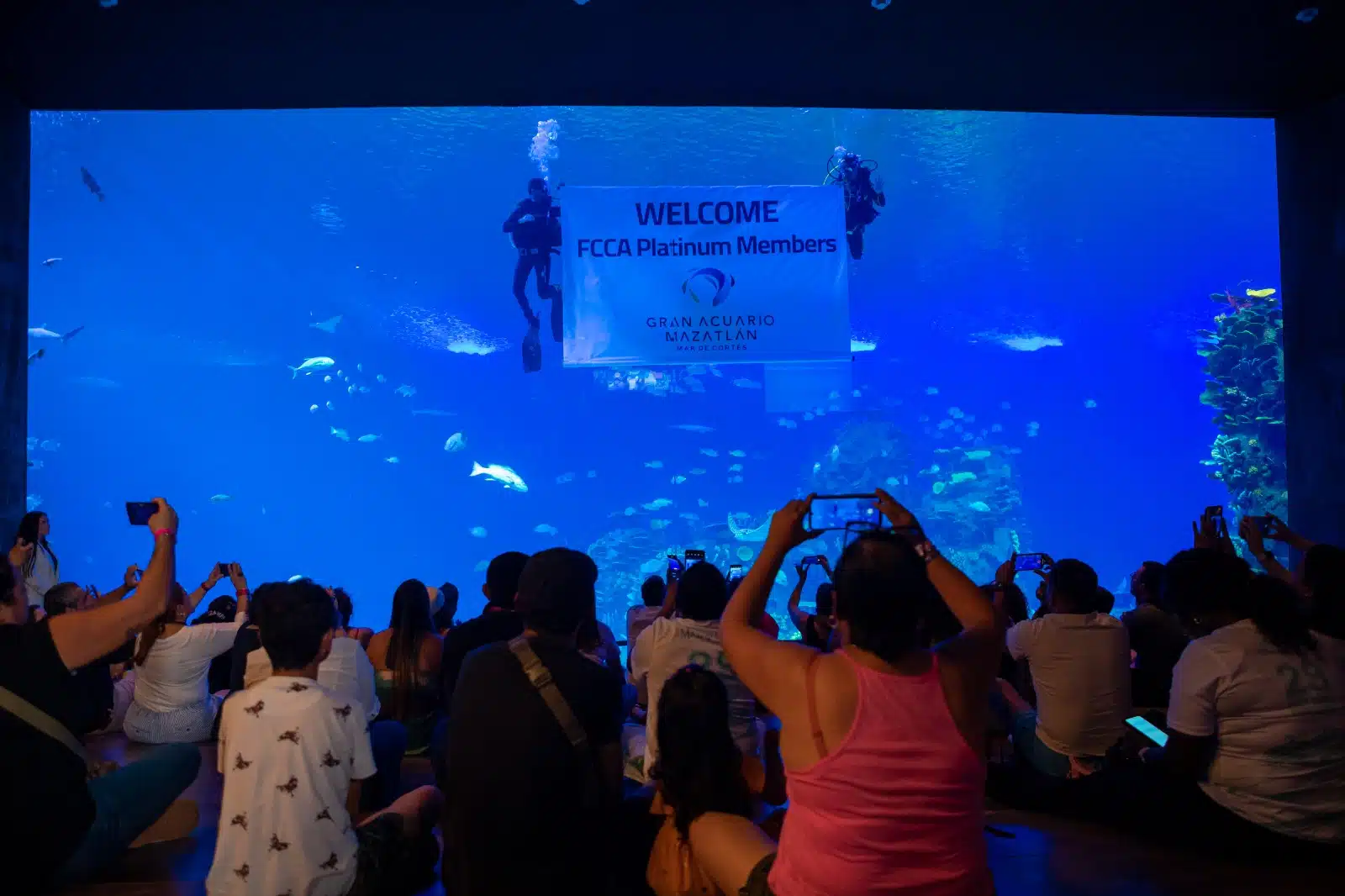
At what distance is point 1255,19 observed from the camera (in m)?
7.13

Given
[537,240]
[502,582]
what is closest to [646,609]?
[502,582]

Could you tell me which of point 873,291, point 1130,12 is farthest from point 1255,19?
point 873,291

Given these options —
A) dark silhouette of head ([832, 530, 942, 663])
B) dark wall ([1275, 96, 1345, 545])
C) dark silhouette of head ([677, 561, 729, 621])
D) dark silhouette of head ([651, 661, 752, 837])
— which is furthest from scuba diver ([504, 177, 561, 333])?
dark silhouette of head ([832, 530, 942, 663])

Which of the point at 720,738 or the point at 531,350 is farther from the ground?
the point at 531,350

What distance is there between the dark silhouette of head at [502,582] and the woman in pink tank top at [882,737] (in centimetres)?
200

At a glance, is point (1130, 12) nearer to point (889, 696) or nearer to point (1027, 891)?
point (1027, 891)

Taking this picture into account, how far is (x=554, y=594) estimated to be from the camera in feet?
8.07

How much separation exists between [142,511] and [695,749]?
74.5 inches

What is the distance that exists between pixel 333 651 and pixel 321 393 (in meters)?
22.0

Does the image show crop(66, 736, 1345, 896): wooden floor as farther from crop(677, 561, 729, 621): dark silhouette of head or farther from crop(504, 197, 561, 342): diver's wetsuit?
crop(504, 197, 561, 342): diver's wetsuit

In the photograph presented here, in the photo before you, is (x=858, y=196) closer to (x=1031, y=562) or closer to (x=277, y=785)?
(x=1031, y=562)

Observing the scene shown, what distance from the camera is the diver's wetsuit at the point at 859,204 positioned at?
35.6 ft

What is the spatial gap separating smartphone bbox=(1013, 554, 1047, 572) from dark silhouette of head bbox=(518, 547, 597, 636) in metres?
2.79

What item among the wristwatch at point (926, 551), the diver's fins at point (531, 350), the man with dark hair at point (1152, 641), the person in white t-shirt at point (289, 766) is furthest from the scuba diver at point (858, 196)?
the person in white t-shirt at point (289, 766)
